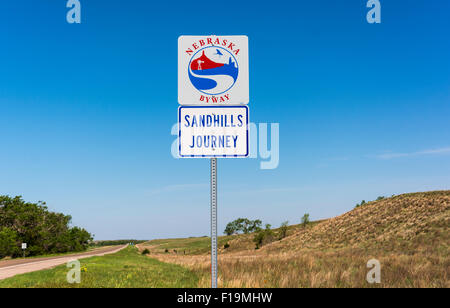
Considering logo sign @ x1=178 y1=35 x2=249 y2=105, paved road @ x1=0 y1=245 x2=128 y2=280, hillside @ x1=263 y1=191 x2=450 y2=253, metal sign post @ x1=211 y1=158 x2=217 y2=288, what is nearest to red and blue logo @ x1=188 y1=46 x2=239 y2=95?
logo sign @ x1=178 y1=35 x2=249 y2=105

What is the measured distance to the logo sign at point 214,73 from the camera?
7.19 m

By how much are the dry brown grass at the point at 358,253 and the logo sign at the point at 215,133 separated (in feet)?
13.9

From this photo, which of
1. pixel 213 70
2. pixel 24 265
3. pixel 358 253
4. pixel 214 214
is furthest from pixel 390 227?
pixel 213 70

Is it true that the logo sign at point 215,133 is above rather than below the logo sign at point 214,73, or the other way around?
below

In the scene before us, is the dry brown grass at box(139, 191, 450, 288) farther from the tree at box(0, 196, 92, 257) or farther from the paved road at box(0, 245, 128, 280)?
the tree at box(0, 196, 92, 257)

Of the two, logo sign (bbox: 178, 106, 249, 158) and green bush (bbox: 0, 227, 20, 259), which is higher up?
logo sign (bbox: 178, 106, 249, 158)

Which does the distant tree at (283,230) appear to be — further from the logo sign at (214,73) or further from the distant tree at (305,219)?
the logo sign at (214,73)

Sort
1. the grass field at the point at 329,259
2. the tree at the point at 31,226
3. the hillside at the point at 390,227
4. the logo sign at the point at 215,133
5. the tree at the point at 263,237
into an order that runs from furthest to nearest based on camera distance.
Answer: the tree at the point at 263,237 → the tree at the point at 31,226 → the hillside at the point at 390,227 → the grass field at the point at 329,259 → the logo sign at the point at 215,133

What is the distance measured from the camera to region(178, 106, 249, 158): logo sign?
7156 mm

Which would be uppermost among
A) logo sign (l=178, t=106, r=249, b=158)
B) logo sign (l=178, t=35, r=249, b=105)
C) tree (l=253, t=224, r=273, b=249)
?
logo sign (l=178, t=35, r=249, b=105)

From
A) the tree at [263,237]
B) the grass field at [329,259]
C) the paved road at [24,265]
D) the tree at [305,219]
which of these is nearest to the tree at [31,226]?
the grass field at [329,259]

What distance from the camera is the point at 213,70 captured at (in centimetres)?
716
